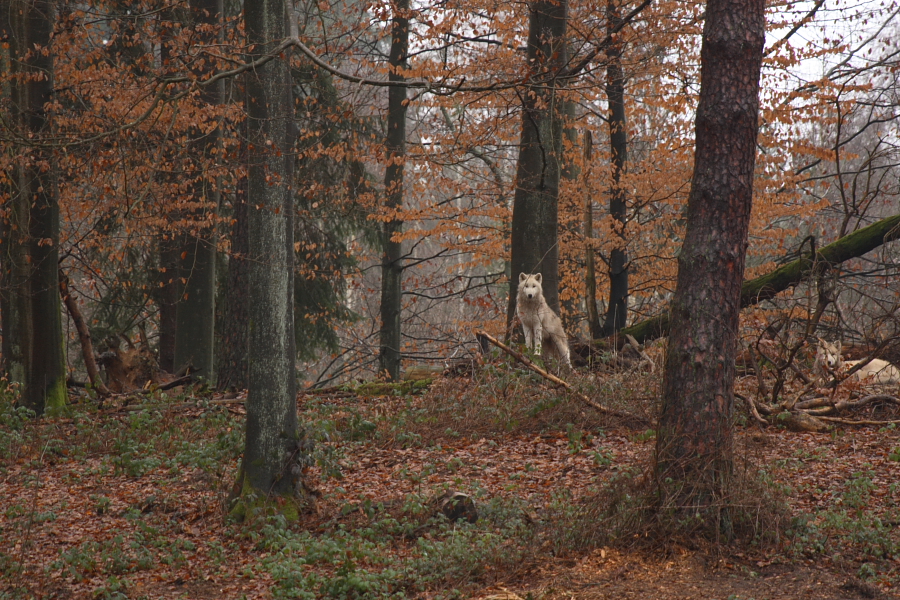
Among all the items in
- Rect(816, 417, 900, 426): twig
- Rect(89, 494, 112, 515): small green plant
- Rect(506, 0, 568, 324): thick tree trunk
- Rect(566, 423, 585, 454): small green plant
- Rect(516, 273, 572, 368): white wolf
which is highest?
Rect(506, 0, 568, 324): thick tree trunk

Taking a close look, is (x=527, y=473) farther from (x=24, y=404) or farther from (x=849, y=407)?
(x=24, y=404)

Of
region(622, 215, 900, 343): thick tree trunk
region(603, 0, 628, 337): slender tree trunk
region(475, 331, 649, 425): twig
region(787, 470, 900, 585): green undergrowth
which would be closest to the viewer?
region(787, 470, 900, 585): green undergrowth

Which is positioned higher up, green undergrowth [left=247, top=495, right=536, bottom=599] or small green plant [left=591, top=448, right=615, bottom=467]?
small green plant [left=591, top=448, right=615, bottom=467]

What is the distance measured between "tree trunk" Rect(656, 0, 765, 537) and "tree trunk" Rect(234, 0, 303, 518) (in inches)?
151

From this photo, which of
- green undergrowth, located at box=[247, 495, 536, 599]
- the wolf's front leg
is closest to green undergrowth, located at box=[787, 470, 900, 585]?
green undergrowth, located at box=[247, 495, 536, 599]

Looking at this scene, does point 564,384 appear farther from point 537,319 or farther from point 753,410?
point 753,410

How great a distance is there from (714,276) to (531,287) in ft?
20.2

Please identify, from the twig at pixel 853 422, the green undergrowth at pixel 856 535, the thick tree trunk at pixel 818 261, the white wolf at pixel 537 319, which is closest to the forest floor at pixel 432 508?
the green undergrowth at pixel 856 535

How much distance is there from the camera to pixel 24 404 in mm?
11578

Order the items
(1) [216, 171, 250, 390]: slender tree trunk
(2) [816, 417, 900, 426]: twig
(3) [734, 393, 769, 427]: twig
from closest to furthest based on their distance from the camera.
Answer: (2) [816, 417, 900, 426]: twig
(3) [734, 393, 769, 427]: twig
(1) [216, 171, 250, 390]: slender tree trunk

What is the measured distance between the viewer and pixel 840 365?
10305mm

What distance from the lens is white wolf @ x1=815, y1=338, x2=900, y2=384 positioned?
10383 millimetres

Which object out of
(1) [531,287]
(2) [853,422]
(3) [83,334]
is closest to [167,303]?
(3) [83,334]

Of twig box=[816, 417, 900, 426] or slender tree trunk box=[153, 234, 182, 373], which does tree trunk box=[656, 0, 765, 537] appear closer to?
twig box=[816, 417, 900, 426]
